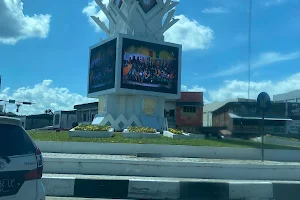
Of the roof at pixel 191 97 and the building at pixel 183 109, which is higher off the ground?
the roof at pixel 191 97

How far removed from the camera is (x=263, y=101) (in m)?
12.5

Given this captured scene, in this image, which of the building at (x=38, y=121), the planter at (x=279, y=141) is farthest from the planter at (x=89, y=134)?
the building at (x=38, y=121)

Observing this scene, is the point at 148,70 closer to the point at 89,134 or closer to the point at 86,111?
the point at 89,134

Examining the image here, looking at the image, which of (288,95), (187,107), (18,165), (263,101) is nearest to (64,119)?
(187,107)

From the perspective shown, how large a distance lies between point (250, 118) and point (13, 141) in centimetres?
2540

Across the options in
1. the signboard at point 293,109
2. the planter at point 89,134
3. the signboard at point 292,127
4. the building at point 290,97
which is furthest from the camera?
the building at point 290,97

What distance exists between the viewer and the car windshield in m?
3.90

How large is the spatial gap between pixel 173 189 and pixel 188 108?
53491 mm

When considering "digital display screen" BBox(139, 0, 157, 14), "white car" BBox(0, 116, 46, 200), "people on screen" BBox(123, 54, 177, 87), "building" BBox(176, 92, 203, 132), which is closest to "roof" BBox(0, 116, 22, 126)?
"white car" BBox(0, 116, 46, 200)

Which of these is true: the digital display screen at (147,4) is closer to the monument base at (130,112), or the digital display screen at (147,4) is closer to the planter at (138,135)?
the monument base at (130,112)

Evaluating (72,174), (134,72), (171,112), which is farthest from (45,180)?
(171,112)

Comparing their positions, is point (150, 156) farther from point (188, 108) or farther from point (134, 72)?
point (188, 108)

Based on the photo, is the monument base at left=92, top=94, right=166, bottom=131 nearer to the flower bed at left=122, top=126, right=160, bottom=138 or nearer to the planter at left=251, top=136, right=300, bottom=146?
the flower bed at left=122, top=126, right=160, bottom=138

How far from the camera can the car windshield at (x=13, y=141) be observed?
390cm
